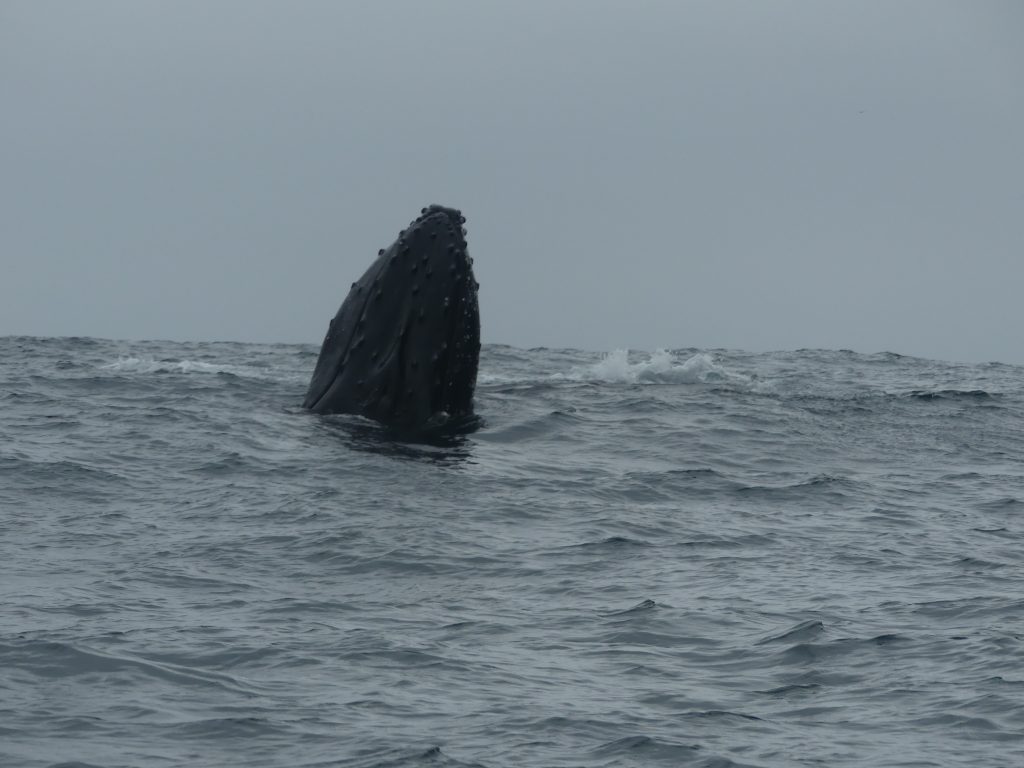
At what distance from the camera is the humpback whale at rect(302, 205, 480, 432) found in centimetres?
1474

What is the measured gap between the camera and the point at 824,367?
29.2 meters

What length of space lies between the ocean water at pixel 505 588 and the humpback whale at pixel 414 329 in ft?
1.86

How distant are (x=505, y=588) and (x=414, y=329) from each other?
5.16 m

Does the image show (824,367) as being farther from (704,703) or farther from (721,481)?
(704,703)

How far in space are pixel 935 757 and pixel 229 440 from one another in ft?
32.1

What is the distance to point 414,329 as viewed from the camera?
48.4 ft

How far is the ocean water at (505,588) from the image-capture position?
718 centimetres

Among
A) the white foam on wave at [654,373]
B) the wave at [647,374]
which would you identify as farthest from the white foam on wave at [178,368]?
the white foam on wave at [654,373]

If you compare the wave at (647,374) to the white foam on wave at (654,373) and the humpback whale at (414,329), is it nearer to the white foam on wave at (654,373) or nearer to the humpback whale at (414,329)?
the white foam on wave at (654,373)

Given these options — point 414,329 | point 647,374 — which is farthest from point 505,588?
point 647,374

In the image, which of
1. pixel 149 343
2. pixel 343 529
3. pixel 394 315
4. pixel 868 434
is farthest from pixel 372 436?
pixel 149 343

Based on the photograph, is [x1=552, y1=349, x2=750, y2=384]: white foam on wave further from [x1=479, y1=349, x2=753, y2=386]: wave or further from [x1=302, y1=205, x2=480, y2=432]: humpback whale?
[x1=302, y1=205, x2=480, y2=432]: humpback whale

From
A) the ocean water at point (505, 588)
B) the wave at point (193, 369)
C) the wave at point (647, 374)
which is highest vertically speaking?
the wave at point (647, 374)

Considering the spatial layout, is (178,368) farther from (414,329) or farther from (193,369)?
(414,329)
